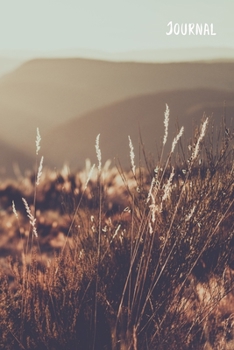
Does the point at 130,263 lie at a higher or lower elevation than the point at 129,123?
lower

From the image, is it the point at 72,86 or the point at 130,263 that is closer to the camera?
the point at 130,263

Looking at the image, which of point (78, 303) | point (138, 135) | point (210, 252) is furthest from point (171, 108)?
point (78, 303)

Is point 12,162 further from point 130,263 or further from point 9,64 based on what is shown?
point 130,263

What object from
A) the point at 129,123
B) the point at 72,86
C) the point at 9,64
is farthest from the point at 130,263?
the point at 9,64

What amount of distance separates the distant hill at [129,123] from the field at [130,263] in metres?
0.05

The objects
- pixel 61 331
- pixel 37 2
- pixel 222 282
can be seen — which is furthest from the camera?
pixel 37 2

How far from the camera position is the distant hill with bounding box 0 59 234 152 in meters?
1.43

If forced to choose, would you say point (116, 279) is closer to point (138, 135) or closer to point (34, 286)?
point (34, 286)

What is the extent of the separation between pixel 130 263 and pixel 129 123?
492 millimetres

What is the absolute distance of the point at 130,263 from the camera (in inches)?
46.3

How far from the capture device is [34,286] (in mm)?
1090

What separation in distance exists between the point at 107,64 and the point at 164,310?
0.79 meters

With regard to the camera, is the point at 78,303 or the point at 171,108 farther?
the point at 171,108

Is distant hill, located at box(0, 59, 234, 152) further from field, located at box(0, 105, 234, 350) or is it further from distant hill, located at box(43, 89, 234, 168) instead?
field, located at box(0, 105, 234, 350)
